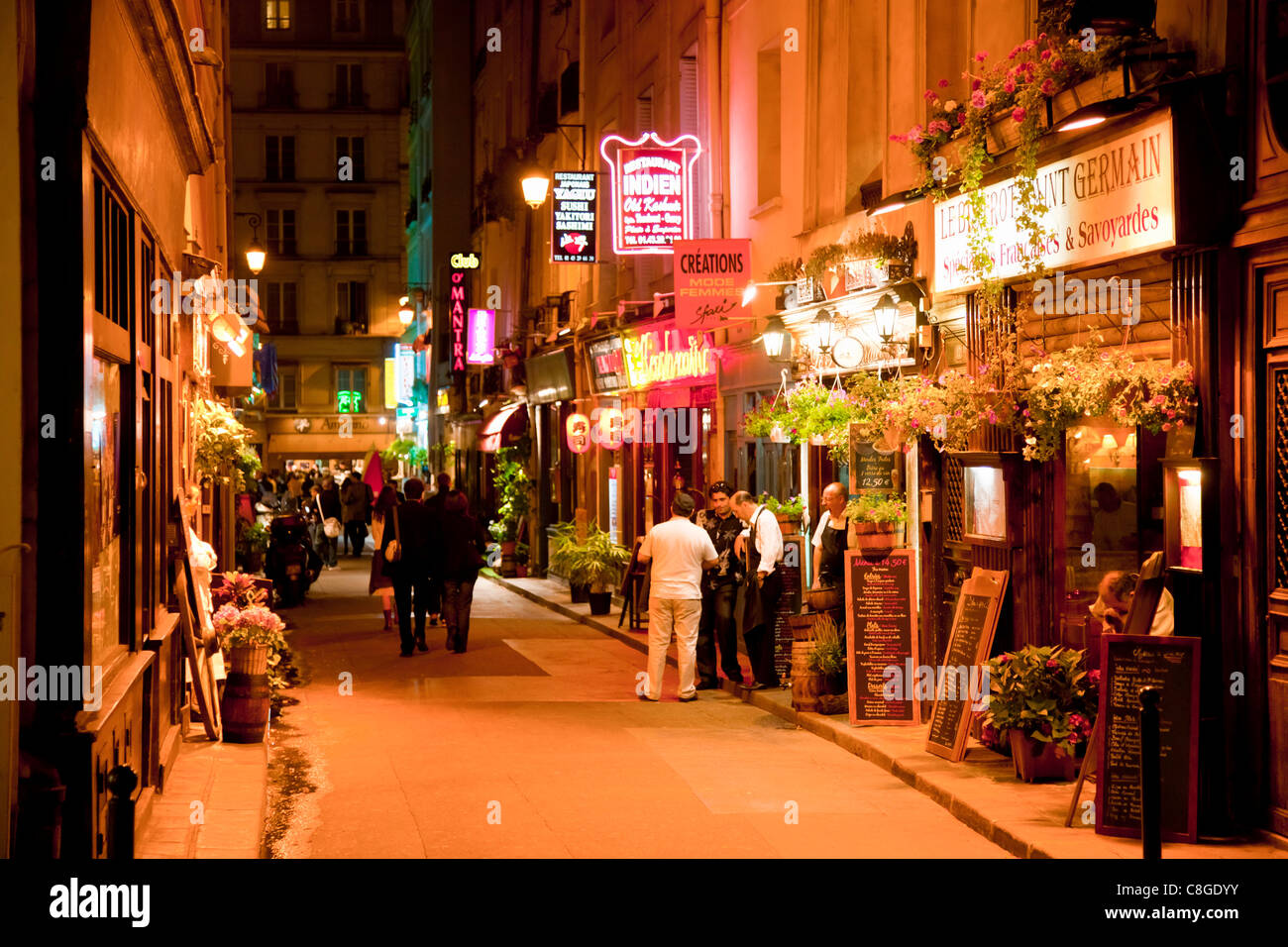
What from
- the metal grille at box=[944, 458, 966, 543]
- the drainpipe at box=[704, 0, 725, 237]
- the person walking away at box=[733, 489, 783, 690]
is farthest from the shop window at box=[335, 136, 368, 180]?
the metal grille at box=[944, 458, 966, 543]

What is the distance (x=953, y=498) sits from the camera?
39.8ft

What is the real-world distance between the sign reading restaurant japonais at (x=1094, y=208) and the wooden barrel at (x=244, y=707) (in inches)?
250

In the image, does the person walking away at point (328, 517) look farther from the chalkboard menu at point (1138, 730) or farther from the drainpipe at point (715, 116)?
the chalkboard menu at point (1138, 730)

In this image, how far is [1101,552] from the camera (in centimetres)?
1067

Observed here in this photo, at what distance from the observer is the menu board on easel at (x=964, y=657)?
34.6 feet

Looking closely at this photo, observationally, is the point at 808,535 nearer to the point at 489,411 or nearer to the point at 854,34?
the point at 854,34

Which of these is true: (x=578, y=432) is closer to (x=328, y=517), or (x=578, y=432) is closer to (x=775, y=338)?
(x=328, y=517)

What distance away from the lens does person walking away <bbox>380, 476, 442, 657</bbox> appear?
17578mm

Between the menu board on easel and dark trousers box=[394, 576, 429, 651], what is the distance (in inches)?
317

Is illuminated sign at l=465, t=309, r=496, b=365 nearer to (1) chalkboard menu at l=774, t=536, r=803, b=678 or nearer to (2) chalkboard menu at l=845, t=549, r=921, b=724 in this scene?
(1) chalkboard menu at l=774, t=536, r=803, b=678

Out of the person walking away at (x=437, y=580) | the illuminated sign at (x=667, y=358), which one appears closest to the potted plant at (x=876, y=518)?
the person walking away at (x=437, y=580)

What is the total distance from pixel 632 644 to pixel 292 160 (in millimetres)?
50825

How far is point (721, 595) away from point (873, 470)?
6.96 ft

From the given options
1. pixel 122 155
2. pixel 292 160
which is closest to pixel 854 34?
pixel 122 155
